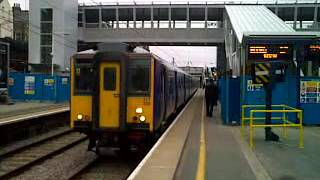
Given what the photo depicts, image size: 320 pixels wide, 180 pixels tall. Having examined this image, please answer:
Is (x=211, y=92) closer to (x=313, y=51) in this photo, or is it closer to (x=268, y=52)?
(x=268, y=52)

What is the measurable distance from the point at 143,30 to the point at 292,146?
51.9 metres

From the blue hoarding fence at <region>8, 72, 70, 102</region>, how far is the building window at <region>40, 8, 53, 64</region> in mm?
25237

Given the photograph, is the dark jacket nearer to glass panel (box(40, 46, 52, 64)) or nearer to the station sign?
the station sign

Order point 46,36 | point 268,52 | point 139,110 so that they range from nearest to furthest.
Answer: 1. point 139,110
2. point 268,52
3. point 46,36

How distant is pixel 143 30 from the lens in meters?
63.9

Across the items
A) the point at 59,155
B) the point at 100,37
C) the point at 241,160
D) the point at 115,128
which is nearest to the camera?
the point at 241,160

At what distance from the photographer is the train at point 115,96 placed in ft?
38.8

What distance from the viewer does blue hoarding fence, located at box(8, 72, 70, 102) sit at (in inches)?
1414

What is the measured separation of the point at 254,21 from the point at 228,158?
3069cm

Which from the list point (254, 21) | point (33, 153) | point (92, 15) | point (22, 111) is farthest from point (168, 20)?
point (33, 153)

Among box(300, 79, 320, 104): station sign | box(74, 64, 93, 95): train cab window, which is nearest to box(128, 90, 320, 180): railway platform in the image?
box(74, 64, 93, 95): train cab window

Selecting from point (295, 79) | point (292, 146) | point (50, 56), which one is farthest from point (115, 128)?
point (50, 56)

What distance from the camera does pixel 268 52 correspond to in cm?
1803

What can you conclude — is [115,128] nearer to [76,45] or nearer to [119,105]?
[119,105]
